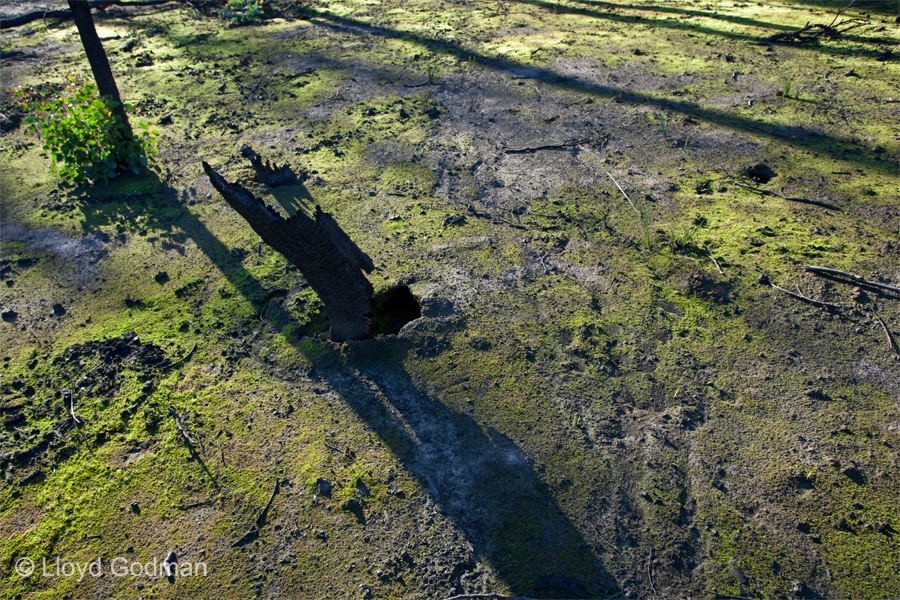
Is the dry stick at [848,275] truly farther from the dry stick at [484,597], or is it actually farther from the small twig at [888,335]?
the dry stick at [484,597]

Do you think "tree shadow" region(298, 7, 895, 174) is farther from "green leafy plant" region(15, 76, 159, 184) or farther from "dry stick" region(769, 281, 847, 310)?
"green leafy plant" region(15, 76, 159, 184)

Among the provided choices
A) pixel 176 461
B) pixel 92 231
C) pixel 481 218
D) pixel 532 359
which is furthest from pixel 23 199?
pixel 532 359

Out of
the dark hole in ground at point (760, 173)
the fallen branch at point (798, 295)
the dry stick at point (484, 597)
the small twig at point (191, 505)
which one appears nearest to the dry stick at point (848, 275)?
the fallen branch at point (798, 295)

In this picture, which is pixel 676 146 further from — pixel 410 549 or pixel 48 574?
pixel 48 574

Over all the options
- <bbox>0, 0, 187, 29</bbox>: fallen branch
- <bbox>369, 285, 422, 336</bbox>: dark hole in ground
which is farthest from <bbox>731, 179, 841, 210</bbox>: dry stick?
<bbox>0, 0, 187, 29</bbox>: fallen branch

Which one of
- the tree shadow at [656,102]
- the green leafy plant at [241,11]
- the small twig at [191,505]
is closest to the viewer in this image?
the small twig at [191,505]
